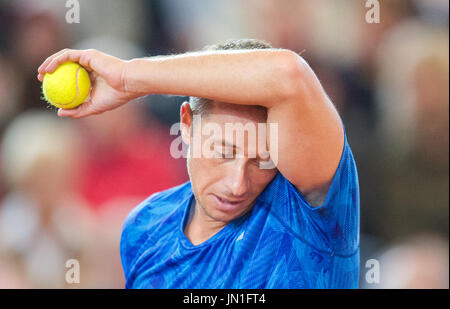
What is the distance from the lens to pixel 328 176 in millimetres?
966

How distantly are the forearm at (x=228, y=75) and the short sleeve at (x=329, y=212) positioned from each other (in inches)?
8.6

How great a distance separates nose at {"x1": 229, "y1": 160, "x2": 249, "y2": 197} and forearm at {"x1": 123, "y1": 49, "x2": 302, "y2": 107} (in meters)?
0.19

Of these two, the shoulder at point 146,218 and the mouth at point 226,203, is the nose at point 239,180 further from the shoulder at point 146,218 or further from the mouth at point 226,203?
the shoulder at point 146,218

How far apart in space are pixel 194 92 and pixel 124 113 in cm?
111

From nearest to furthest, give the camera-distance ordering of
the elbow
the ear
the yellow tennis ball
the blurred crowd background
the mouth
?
the elbow
the yellow tennis ball
the mouth
the ear
the blurred crowd background

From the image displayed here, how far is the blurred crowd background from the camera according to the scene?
1823mm

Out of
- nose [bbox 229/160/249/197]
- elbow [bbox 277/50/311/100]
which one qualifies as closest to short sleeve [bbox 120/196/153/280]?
nose [bbox 229/160/249/197]

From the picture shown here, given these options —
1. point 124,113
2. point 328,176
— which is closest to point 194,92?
point 328,176

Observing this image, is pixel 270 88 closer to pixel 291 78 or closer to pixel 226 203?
pixel 291 78

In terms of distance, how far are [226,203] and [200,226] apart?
0.64 ft

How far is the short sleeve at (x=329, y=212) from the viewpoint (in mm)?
986

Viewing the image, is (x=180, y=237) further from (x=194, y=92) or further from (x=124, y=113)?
(x=124, y=113)

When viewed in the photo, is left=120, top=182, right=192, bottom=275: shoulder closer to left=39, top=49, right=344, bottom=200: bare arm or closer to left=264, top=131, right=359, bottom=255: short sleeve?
left=264, top=131, right=359, bottom=255: short sleeve

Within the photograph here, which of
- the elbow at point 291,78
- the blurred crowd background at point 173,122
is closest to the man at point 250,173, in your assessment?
the elbow at point 291,78
